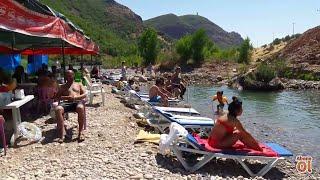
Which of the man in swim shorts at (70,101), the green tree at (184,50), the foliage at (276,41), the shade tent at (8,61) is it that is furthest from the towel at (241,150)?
the foliage at (276,41)

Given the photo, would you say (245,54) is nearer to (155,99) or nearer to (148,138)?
(155,99)

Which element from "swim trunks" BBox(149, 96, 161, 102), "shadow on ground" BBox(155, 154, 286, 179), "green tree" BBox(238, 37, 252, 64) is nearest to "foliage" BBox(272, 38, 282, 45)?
"green tree" BBox(238, 37, 252, 64)

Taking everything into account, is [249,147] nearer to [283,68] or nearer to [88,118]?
[88,118]

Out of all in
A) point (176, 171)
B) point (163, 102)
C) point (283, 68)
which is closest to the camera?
point (176, 171)

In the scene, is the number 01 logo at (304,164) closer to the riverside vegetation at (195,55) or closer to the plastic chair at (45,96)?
the plastic chair at (45,96)

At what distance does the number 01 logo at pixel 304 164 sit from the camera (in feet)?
30.8

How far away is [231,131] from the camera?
770 centimetres

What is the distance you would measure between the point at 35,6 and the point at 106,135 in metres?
3.93

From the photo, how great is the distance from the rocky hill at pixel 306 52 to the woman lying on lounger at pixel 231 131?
40138mm

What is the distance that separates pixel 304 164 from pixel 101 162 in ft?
17.3

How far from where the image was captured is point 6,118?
30.0ft

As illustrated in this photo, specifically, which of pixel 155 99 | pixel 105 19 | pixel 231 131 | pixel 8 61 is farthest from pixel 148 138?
pixel 105 19

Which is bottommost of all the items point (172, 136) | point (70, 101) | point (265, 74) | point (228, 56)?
point (172, 136)

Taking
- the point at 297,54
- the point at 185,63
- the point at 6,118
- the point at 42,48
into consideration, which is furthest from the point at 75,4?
the point at 6,118
